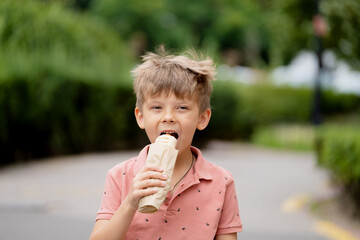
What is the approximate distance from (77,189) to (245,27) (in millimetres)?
40961

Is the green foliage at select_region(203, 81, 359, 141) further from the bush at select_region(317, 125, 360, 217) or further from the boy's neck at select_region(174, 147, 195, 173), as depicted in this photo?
the boy's neck at select_region(174, 147, 195, 173)

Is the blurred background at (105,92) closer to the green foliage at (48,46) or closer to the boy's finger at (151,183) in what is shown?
the green foliage at (48,46)

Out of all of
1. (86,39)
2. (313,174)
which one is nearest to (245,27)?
(86,39)

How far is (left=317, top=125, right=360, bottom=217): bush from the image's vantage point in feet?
23.7

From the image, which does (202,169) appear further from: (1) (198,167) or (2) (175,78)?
(2) (175,78)

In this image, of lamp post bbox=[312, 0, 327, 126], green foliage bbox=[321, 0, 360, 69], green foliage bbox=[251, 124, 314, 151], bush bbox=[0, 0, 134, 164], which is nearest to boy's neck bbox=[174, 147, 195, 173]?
green foliage bbox=[321, 0, 360, 69]

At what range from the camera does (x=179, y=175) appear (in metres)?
2.45

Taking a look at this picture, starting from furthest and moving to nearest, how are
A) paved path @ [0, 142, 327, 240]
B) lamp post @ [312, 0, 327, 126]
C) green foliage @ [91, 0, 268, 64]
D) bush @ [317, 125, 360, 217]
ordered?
green foliage @ [91, 0, 268, 64] → lamp post @ [312, 0, 327, 126] → bush @ [317, 125, 360, 217] → paved path @ [0, 142, 327, 240]

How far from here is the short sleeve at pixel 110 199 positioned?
2350mm

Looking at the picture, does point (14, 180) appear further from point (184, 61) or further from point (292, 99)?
point (292, 99)

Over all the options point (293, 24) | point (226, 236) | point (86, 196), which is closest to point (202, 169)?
point (226, 236)

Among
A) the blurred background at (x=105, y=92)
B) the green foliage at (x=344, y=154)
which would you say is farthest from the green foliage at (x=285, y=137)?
the green foliage at (x=344, y=154)

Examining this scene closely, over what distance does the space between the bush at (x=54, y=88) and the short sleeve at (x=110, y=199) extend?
9439 mm

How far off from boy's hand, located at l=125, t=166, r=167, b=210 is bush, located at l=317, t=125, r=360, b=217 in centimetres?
540
